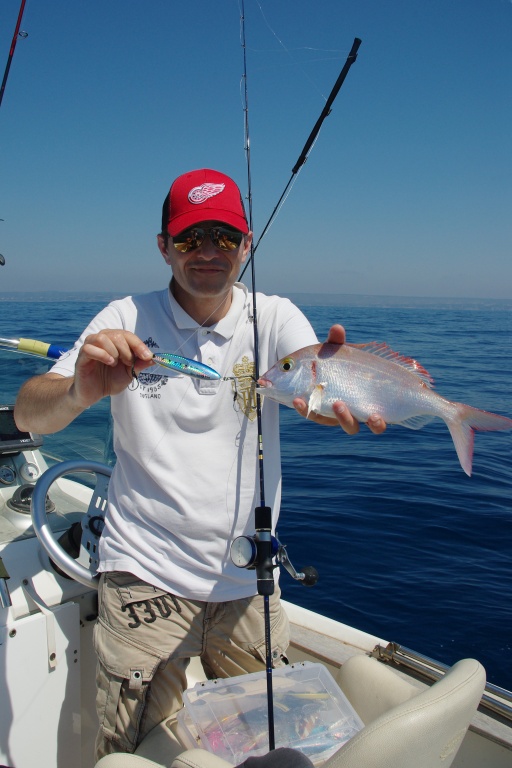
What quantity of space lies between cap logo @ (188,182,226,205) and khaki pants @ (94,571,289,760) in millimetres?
1673

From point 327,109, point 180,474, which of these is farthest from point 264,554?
point 327,109

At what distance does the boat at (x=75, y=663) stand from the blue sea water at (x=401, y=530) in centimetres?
112

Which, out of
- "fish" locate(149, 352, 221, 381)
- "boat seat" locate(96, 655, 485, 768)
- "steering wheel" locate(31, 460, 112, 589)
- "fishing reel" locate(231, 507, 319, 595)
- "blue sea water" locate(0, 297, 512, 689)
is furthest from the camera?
"blue sea water" locate(0, 297, 512, 689)

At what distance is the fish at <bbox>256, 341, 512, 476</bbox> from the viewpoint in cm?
232

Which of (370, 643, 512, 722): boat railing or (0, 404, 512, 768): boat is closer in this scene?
(0, 404, 512, 768): boat

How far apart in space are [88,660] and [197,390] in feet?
5.14

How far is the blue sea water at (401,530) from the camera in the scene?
4691 millimetres

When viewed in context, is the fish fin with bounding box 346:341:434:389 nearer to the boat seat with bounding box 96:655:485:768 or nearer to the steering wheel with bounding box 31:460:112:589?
the boat seat with bounding box 96:655:485:768

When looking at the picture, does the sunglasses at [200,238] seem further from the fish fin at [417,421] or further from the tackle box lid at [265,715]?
the tackle box lid at [265,715]

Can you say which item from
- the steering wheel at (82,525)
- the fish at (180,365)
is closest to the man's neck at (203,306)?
the fish at (180,365)

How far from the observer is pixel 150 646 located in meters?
2.39

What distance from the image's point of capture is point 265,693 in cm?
246

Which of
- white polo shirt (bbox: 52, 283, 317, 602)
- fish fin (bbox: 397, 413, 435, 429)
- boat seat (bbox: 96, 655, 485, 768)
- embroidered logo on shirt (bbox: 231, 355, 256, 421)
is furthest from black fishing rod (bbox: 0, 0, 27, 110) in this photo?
boat seat (bbox: 96, 655, 485, 768)

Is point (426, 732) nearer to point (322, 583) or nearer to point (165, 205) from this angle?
point (165, 205)
